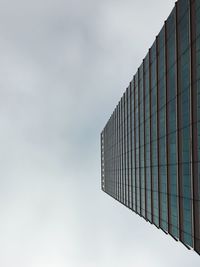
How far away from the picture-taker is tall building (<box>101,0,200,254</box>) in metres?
25.4

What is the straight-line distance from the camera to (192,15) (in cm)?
2561

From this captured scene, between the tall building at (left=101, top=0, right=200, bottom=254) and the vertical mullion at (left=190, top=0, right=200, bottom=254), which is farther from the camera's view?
the tall building at (left=101, top=0, right=200, bottom=254)

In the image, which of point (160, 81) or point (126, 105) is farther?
point (126, 105)

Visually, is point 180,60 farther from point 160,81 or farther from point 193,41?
point 160,81

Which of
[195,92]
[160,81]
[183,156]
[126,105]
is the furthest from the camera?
[126,105]

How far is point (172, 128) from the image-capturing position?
30.9 meters

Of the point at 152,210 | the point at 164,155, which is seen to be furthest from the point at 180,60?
the point at 152,210

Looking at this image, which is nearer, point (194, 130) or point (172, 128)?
point (194, 130)

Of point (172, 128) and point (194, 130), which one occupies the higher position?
point (172, 128)

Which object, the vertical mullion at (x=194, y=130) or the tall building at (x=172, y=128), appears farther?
the tall building at (x=172, y=128)

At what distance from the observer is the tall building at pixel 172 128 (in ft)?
83.3

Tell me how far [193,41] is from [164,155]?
1428 cm

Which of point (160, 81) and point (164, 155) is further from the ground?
point (160, 81)

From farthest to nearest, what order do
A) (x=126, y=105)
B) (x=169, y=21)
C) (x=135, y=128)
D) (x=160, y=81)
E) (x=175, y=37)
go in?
(x=126, y=105)
(x=135, y=128)
(x=160, y=81)
(x=169, y=21)
(x=175, y=37)
